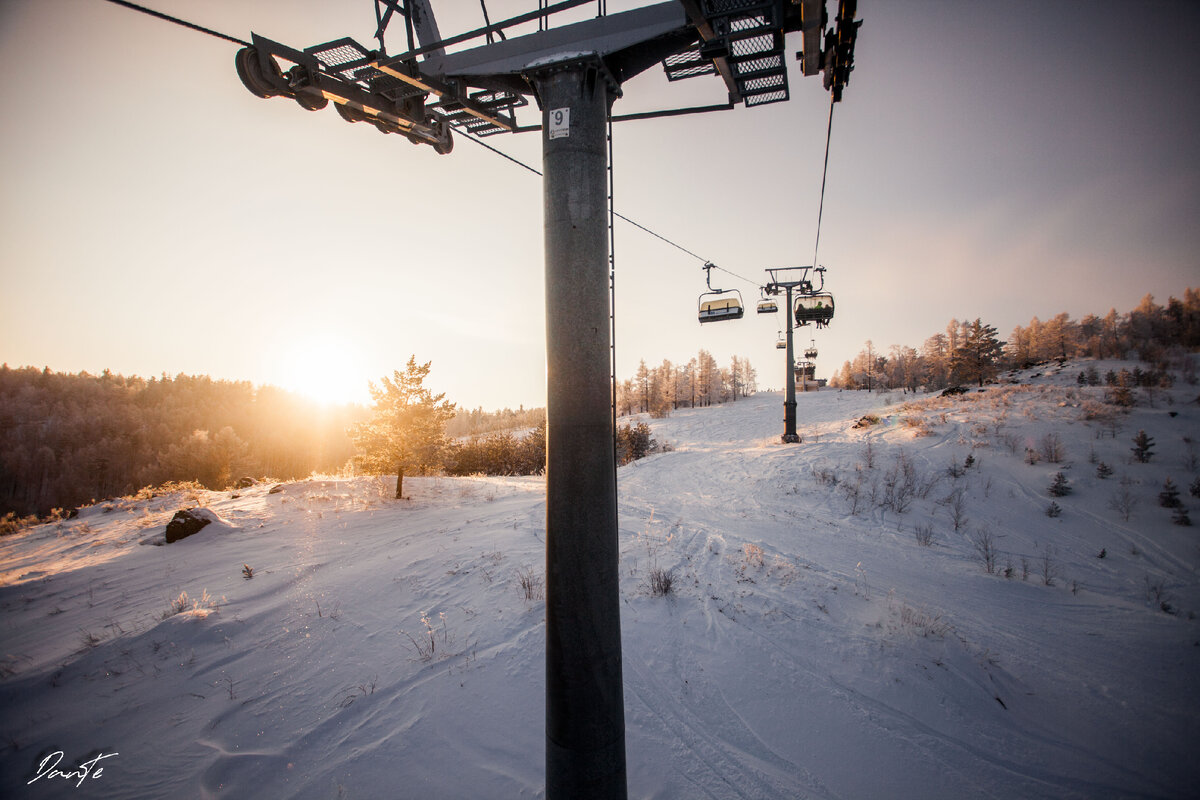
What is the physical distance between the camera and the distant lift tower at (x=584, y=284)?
240cm

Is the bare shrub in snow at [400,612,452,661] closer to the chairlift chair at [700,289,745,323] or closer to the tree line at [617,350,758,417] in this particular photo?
the chairlift chair at [700,289,745,323]

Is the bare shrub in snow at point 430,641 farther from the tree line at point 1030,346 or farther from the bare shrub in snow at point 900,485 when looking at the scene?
the tree line at point 1030,346

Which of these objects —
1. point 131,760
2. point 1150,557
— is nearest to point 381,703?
point 131,760

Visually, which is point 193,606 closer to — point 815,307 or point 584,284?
point 584,284

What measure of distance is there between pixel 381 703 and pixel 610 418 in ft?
13.8

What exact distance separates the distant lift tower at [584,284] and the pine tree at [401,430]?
1523cm

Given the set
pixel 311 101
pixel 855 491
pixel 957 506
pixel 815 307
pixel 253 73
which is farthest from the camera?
pixel 815 307

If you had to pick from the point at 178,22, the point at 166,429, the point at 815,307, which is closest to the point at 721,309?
the point at 815,307

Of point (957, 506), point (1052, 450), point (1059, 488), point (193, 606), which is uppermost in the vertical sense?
point (1052, 450)

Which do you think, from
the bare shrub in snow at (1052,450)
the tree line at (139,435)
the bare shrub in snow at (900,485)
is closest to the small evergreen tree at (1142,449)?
the bare shrub in snow at (1052,450)

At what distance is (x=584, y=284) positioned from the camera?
98.1 inches

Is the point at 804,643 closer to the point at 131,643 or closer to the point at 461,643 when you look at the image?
the point at 461,643

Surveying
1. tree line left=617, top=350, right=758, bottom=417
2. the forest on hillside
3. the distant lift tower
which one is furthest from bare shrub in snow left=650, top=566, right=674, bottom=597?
tree line left=617, top=350, right=758, bottom=417

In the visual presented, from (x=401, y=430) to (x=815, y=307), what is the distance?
694 inches
